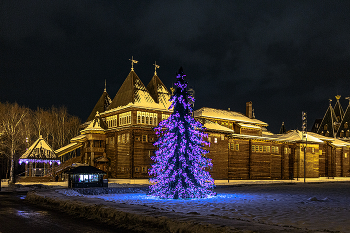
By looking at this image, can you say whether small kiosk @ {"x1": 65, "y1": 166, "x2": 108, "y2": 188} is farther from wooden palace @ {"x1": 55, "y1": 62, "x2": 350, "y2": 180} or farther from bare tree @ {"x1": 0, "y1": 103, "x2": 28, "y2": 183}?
bare tree @ {"x1": 0, "y1": 103, "x2": 28, "y2": 183}

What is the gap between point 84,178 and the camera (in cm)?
2967

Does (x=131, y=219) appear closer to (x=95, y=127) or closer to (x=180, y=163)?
(x=180, y=163)

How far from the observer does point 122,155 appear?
42094mm

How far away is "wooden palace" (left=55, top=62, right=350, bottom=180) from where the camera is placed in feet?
137

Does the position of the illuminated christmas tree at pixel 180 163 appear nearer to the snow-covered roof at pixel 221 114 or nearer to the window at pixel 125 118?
the window at pixel 125 118

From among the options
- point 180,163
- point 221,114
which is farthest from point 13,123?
point 180,163

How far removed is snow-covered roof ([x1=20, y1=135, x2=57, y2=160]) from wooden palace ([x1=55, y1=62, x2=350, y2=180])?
3.30 metres

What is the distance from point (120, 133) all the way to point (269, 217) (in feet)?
106

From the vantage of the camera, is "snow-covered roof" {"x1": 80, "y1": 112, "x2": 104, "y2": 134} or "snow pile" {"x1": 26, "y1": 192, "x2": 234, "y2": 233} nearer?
"snow pile" {"x1": 26, "y1": 192, "x2": 234, "y2": 233}

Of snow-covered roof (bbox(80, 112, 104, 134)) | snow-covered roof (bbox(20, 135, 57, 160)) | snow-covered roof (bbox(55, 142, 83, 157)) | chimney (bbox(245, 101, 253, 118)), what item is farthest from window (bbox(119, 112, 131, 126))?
chimney (bbox(245, 101, 253, 118))

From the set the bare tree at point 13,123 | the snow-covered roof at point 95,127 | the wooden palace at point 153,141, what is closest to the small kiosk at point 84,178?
the wooden palace at point 153,141

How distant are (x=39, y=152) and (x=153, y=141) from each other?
15760 mm

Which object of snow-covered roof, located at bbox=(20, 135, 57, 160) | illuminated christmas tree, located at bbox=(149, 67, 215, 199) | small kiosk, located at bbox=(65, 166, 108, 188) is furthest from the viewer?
snow-covered roof, located at bbox=(20, 135, 57, 160)

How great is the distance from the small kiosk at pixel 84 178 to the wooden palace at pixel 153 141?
10.6 meters
